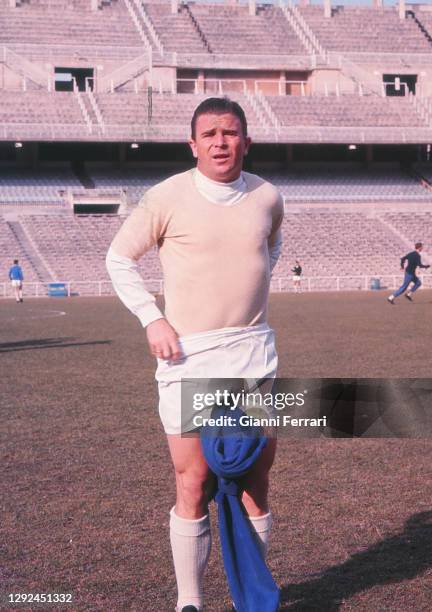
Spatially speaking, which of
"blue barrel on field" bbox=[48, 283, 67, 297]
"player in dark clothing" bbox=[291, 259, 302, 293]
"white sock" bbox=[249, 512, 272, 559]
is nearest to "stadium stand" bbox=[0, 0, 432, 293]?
"player in dark clothing" bbox=[291, 259, 302, 293]

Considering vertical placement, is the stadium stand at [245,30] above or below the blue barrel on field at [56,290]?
above

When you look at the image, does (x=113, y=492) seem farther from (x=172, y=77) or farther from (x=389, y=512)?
(x=172, y=77)

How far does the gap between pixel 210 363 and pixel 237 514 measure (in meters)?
0.63

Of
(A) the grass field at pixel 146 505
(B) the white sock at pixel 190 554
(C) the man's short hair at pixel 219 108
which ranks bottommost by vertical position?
(A) the grass field at pixel 146 505

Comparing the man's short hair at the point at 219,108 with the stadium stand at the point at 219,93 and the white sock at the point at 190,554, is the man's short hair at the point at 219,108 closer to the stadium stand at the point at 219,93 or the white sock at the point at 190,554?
the white sock at the point at 190,554

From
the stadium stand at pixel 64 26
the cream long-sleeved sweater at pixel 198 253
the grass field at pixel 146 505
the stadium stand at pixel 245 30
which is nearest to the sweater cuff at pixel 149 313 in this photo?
the cream long-sleeved sweater at pixel 198 253

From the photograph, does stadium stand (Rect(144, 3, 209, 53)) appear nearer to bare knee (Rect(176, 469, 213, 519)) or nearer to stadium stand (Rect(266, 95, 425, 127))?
stadium stand (Rect(266, 95, 425, 127))

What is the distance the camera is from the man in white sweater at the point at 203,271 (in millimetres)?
3943

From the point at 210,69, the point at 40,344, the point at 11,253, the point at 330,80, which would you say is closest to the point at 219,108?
the point at 40,344

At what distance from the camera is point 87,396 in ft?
37.6

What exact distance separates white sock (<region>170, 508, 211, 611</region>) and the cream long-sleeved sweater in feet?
2.64

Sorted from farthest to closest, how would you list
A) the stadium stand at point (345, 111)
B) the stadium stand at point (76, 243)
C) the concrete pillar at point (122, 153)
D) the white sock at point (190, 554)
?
the stadium stand at point (345, 111), the concrete pillar at point (122, 153), the stadium stand at point (76, 243), the white sock at point (190, 554)

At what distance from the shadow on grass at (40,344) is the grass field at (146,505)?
12.2 ft

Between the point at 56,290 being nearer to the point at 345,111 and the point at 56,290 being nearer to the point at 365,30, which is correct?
the point at 345,111
